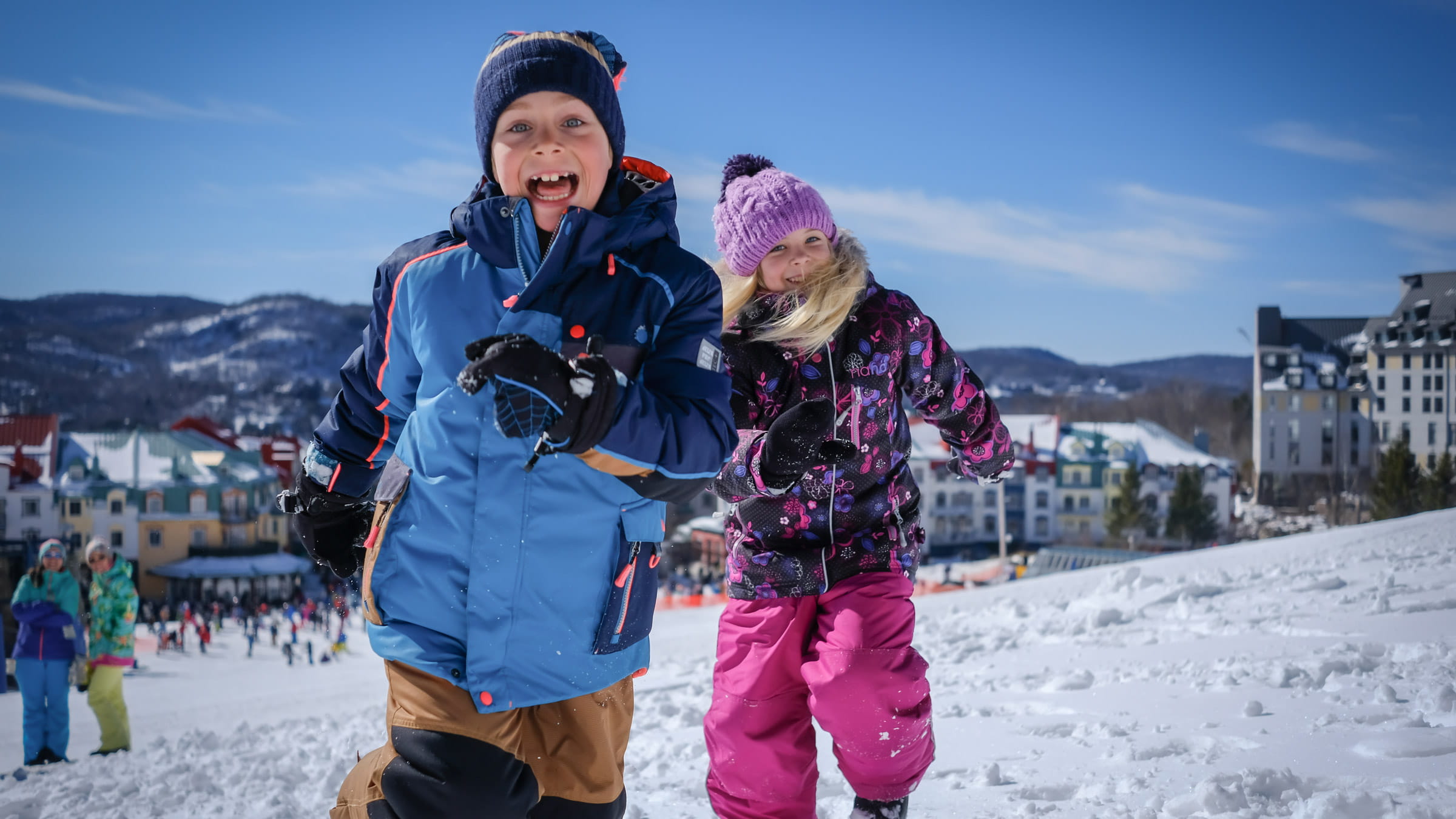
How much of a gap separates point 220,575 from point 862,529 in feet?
Result: 130

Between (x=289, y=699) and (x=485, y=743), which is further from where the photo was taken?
(x=289, y=699)

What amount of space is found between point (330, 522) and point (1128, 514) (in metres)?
45.1

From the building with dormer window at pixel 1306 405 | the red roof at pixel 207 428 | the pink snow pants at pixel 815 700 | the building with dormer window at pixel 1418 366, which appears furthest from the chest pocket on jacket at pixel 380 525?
A: the building with dormer window at pixel 1306 405

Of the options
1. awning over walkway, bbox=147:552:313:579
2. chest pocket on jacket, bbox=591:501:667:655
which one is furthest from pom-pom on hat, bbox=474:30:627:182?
awning over walkway, bbox=147:552:313:579

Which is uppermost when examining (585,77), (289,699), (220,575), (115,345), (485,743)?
(115,345)

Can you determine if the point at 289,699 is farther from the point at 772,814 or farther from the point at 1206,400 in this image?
the point at 1206,400

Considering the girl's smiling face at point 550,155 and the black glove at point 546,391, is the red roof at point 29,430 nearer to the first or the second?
the girl's smiling face at point 550,155

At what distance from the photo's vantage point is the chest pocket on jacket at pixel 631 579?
1739mm

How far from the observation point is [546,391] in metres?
1.47

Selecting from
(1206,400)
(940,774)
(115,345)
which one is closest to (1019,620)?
(940,774)

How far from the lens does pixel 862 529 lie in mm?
2768

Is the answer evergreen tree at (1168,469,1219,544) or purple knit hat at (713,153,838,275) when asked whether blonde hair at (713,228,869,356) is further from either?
evergreen tree at (1168,469,1219,544)

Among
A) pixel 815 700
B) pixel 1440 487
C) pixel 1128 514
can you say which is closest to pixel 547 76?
pixel 815 700

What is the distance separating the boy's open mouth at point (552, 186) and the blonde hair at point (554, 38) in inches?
10.6
